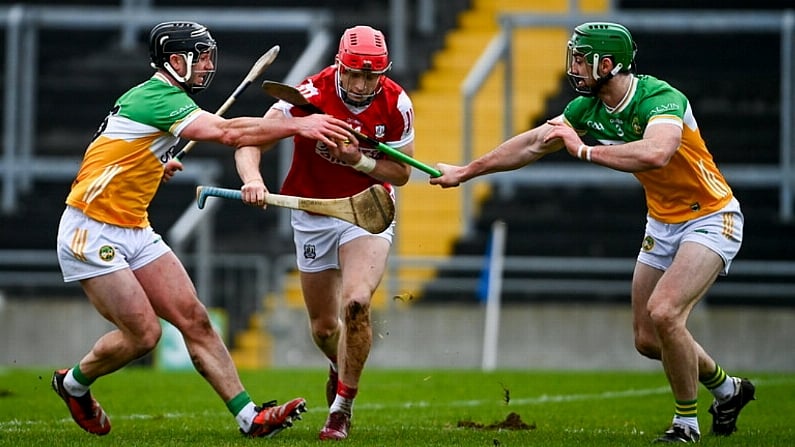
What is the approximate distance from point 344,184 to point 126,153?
4.77 ft

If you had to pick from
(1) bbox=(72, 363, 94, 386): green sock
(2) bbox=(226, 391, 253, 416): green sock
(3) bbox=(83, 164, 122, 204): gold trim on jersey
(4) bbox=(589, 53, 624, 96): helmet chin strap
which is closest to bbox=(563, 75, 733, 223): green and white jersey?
(4) bbox=(589, 53, 624, 96): helmet chin strap

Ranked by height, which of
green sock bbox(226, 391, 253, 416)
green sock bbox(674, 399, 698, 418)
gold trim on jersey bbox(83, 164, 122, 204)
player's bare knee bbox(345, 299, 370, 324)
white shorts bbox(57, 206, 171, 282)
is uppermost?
gold trim on jersey bbox(83, 164, 122, 204)

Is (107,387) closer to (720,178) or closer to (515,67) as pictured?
(720,178)

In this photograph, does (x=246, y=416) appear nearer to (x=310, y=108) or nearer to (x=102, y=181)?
(x=102, y=181)

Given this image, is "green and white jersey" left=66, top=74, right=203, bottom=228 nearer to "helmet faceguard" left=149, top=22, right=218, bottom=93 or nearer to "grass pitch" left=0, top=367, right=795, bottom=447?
"helmet faceguard" left=149, top=22, right=218, bottom=93

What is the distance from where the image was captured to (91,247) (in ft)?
29.9

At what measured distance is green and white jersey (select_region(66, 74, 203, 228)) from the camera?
913cm

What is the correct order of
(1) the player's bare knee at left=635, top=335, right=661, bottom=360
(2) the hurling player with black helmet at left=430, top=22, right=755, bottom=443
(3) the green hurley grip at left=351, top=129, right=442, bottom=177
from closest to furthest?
(2) the hurling player with black helmet at left=430, top=22, right=755, bottom=443, (3) the green hurley grip at left=351, top=129, right=442, bottom=177, (1) the player's bare knee at left=635, top=335, right=661, bottom=360

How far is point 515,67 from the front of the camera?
21078 mm

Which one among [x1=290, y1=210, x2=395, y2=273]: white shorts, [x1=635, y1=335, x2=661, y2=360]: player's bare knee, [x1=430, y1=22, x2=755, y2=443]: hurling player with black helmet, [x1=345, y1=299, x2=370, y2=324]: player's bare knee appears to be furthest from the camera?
[x1=290, y1=210, x2=395, y2=273]: white shorts

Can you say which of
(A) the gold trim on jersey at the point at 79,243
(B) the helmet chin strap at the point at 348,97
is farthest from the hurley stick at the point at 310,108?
(A) the gold trim on jersey at the point at 79,243

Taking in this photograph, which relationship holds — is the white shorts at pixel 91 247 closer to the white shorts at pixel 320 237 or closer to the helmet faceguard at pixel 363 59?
the white shorts at pixel 320 237

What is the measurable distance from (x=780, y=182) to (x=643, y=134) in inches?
372

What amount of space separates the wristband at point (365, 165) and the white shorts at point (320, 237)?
36 cm
